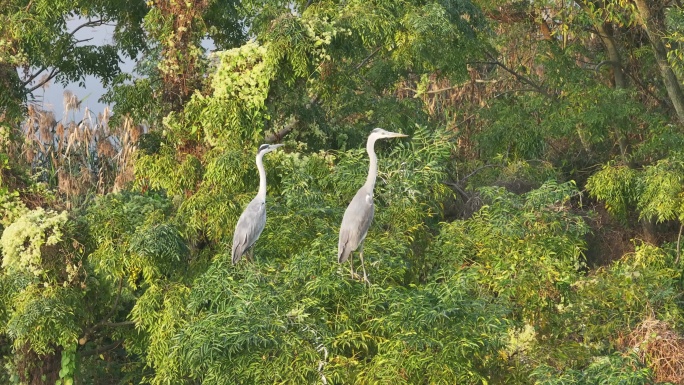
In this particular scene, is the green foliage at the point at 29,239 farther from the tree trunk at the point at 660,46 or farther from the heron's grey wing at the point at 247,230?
the tree trunk at the point at 660,46

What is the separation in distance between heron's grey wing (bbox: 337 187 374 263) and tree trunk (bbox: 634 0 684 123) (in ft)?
17.4

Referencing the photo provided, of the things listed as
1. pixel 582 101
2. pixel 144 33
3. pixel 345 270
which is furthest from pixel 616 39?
pixel 345 270

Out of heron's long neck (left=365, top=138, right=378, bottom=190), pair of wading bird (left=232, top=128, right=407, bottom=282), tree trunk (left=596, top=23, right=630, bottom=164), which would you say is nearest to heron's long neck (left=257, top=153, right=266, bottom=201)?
pair of wading bird (left=232, top=128, right=407, bottom=282)

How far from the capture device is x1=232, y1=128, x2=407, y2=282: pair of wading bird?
7.67m

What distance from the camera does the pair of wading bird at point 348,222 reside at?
767 centimetres

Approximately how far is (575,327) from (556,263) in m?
0.68

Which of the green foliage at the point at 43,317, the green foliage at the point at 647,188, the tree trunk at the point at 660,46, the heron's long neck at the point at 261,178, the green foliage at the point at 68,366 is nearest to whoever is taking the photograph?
the heron's long neck at the point at 261,178

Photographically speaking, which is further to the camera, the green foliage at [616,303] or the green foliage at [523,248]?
the green foliage at [616,303]

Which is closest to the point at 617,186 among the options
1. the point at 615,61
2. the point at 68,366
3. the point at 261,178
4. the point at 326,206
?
the point at 615,61

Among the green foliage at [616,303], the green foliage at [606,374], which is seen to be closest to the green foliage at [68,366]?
the green foliage at [616,303]

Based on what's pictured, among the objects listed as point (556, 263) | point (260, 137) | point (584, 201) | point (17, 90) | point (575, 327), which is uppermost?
point (17, 90)

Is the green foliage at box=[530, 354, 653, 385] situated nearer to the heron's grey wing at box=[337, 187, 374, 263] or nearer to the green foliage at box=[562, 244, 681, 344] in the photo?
the green foliage at box=[562, 244, 681, 344]

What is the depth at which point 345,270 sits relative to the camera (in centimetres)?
780

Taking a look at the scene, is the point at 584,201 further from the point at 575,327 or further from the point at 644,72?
the point at 575,327
